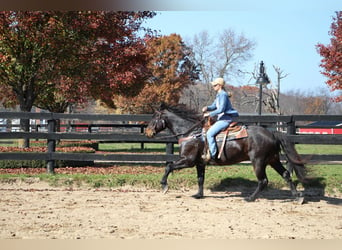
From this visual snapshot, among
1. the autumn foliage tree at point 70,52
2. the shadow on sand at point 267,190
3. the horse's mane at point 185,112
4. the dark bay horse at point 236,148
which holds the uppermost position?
the autumn foliage tree at point 70,52

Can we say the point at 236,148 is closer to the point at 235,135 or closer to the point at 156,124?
the point at 235,135

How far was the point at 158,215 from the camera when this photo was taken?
6.48m

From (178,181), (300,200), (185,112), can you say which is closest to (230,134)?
(185,112)

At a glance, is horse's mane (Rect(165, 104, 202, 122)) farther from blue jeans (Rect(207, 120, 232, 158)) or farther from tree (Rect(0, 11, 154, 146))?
tree (Rect(0, 11, 154, 146))

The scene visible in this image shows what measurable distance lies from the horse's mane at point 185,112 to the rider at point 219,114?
0.60 metres

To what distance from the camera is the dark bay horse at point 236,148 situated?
7.81 meters

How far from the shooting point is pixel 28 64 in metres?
13.0

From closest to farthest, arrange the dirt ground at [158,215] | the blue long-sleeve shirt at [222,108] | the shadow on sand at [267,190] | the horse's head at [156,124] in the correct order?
1. the dirt ground at [158,215]
2. the blue long-sleeve shirt at [222,108]
3. the horse's head at [156,124]
4. the shadow on sand at [267,190]

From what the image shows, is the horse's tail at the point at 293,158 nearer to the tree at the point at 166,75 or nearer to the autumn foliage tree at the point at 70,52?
the autumn foliage tree at the point at 70,52

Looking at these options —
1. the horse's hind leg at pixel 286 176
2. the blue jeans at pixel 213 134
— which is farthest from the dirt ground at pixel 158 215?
the blue jeans at pixel 213 134

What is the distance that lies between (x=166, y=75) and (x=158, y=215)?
30.6 m

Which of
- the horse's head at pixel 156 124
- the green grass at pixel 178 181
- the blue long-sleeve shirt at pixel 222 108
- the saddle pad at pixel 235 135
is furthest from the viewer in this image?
the green grass at pixel 178 181

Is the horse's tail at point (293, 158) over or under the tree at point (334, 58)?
under

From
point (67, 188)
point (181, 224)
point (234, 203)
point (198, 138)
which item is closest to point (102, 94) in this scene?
point (67, 188)
